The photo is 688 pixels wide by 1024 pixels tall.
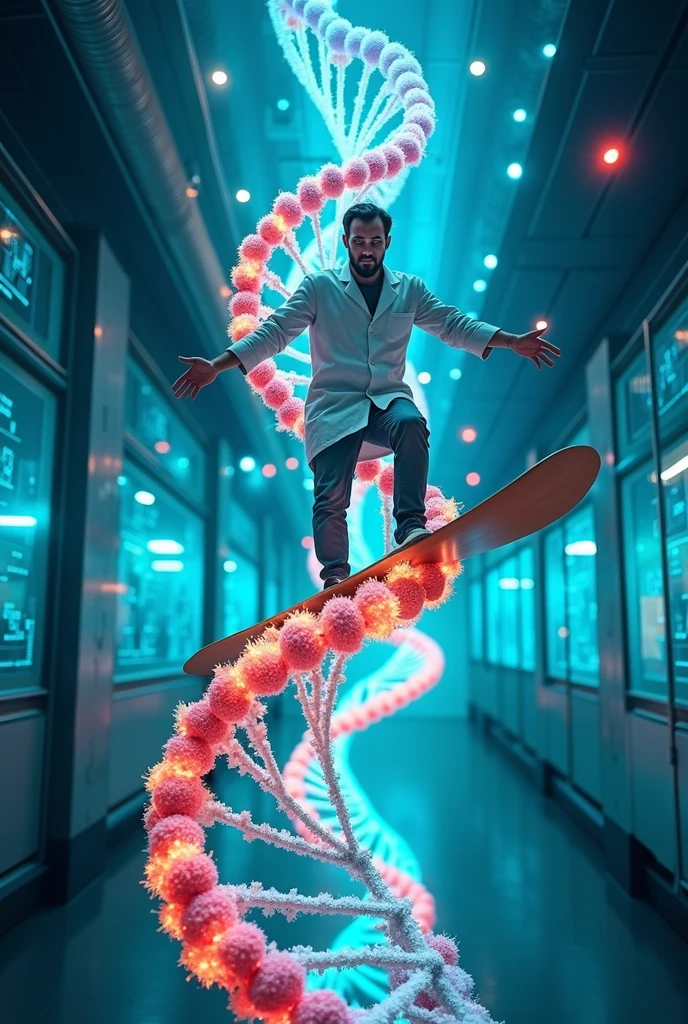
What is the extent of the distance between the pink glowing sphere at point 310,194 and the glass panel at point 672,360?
2167 mm

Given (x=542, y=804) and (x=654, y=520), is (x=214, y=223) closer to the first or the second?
(x=654, y=520)

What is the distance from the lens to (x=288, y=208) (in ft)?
9.45

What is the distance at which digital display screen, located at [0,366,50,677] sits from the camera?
3.94 meters

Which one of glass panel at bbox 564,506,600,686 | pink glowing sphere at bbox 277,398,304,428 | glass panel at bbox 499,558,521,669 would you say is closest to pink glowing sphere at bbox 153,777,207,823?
pink glowing sphere at bbox 277,398,304,428

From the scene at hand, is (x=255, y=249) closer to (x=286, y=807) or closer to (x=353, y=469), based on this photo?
(x=353, y=469)

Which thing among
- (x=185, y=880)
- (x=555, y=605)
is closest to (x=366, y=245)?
(x=185, y=880)

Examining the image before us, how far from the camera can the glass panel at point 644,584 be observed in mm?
4578

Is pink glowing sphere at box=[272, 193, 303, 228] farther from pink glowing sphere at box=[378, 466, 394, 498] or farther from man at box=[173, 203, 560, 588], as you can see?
pink glowing sphere at box=[378, 466, 394, 498]

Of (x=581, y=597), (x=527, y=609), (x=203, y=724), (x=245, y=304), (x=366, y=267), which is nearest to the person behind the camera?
(x=203, y=724)

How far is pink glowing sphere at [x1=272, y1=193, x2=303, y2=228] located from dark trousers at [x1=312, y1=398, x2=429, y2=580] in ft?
2.99

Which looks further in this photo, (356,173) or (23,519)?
(23,519)

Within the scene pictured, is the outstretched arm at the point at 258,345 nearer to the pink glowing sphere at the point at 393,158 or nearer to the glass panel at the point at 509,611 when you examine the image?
the pink glowing sphere at the point at 393,158

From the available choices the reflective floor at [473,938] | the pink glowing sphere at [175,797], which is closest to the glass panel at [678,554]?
the reflective floor at [473,938]

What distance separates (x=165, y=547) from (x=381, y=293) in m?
5.20
